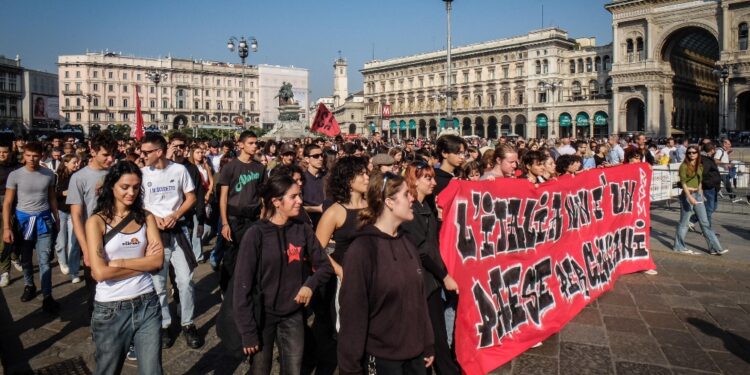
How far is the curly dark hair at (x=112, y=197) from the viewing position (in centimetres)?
298

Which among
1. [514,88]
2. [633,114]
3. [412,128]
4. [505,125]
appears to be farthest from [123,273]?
[412,128]

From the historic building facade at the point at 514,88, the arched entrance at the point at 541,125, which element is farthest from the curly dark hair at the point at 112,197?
the arched entrance at the point at 541,125

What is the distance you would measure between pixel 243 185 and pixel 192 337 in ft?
5.42

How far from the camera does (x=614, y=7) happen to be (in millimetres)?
52125

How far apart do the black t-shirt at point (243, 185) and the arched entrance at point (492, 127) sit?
7418 cm

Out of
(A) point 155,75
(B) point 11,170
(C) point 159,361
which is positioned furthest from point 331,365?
(A) point 155,75

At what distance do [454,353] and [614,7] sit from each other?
56.7m

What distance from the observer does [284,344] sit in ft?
10.3

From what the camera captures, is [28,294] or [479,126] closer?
[28,294]

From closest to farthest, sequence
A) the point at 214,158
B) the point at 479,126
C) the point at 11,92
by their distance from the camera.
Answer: the point at 214,158
the point at 479,126
the point at 11,92

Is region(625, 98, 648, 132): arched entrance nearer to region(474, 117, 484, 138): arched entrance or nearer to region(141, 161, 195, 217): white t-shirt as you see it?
region(474, 117, 484, 138): arched entrance

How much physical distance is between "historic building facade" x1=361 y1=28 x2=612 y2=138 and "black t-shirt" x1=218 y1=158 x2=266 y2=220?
56825 millimetres

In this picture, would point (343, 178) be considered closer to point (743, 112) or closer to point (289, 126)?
point (289, 126)

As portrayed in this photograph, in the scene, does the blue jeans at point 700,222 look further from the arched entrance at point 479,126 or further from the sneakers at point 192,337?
the arched entrance at point 479,126
